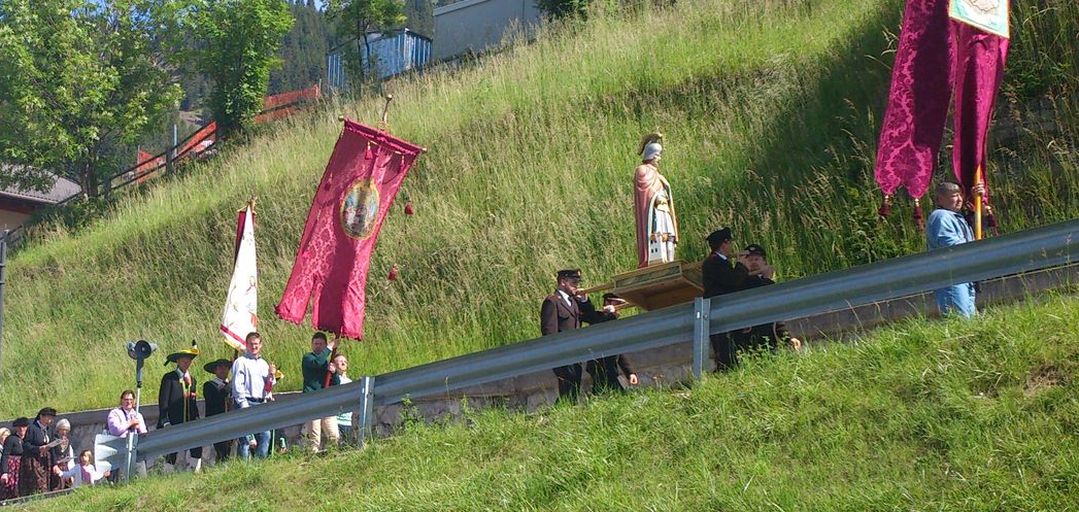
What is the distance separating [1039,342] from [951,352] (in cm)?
53

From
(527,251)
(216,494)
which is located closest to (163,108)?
(527,251)

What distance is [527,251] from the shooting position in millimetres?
20297

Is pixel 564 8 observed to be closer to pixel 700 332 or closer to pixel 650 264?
pixel 650 264

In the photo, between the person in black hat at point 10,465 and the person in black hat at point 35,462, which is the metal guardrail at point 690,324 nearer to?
the person in black hat at point 35,462

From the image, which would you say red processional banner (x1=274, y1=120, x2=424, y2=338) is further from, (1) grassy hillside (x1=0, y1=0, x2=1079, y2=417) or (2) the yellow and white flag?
(1) grassy hillside (x1=0, y1=0, x2=1079, y2=417)

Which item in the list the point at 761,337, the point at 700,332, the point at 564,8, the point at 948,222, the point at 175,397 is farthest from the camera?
the point at 564,8

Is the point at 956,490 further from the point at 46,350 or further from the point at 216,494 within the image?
the point at 46,350

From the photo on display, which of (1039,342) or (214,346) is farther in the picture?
(214,346)

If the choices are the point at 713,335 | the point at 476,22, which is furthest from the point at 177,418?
the point at 476,22

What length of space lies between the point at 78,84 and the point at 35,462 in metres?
25.0

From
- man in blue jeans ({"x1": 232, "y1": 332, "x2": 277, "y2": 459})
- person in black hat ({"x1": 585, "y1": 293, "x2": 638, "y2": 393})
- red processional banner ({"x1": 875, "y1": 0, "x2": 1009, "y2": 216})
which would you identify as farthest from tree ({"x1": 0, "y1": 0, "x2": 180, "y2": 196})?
red processional banner ({"x1": 875, "y1": 0, "x2": 1009, "y2": 216})

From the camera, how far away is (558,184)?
21375mm

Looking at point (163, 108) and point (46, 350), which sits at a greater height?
point (163, 108)

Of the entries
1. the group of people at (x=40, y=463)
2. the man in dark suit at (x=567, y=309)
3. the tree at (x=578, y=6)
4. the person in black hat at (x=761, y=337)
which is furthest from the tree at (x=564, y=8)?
the person in black hat at (x=761, y=337)
